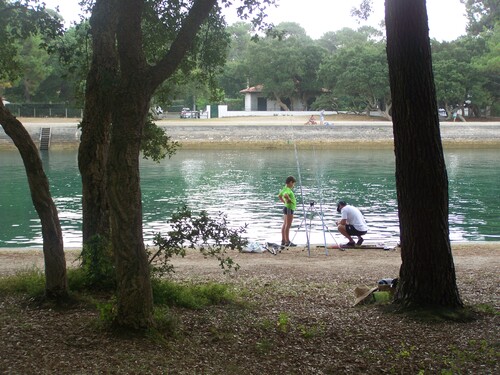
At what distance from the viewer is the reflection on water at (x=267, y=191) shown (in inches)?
805

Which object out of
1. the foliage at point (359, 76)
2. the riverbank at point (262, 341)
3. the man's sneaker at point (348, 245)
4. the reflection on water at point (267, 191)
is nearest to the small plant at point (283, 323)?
the riverbank at point (262, 341)

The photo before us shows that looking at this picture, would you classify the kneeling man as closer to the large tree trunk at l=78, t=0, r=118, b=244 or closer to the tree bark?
the large tree trunk at l=78, t=0, r=118, b=244

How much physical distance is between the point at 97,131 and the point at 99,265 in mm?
1509

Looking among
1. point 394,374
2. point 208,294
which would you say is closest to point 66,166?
point 208,294

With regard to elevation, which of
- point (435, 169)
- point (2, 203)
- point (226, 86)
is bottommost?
point (2, 203)

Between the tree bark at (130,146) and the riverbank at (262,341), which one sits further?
the tree bark at (130,146)

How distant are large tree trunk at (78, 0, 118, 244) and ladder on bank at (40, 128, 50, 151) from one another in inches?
1760

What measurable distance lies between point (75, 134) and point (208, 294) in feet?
151

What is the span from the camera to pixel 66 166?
1612 inches

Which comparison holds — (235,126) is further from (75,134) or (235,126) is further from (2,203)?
(2,203)

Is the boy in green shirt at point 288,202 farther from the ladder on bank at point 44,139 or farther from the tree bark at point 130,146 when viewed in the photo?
the ladder on bank at point 44,139

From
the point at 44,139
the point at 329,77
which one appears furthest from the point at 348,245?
the point at 329,77

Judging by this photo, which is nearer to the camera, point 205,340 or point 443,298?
point 205,340

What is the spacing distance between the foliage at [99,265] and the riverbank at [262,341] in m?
0.66
